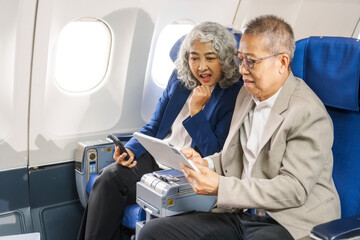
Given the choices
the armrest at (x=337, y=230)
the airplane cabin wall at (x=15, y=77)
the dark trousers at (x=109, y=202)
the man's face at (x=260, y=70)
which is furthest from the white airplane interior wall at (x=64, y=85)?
the armrest at (x=337, y=230)

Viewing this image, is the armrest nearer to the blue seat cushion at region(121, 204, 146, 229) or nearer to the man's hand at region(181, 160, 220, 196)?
the man's hand at region(181, 160, 220, 196)

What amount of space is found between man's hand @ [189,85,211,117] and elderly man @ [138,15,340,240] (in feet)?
1.50

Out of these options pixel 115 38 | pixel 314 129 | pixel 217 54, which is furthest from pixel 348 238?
pixel 115 38

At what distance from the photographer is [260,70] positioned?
219cm

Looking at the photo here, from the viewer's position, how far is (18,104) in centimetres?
317

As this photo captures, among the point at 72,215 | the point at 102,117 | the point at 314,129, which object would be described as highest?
the point at 314,129

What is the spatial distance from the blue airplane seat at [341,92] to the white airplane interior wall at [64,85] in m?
0.89

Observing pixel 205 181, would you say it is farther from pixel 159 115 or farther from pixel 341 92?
pixel 159 115

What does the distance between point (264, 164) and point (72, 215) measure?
6.46ft

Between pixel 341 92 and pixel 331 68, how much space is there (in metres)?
0.13

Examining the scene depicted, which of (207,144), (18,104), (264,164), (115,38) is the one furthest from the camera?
(115,38)

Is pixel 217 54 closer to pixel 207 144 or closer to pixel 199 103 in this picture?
pixel 199 103

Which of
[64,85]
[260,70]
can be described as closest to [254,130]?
[260,70]

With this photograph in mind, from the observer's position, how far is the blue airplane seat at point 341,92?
2240mm
